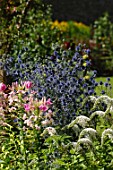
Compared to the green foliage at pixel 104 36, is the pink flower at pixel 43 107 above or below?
below

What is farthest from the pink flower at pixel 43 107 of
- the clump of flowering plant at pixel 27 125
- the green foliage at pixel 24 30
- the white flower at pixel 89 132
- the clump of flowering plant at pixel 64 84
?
the green foliage at pixel 24 30

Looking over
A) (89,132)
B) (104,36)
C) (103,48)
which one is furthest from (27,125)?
(104,36)

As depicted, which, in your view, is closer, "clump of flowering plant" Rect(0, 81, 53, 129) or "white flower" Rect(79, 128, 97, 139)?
"white flower" Rect(79, 128, 97, 139)

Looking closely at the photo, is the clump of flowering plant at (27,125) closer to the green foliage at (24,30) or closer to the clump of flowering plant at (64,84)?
the clump of flowering plant at (64,84)

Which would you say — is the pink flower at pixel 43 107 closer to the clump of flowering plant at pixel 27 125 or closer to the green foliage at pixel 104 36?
the clump of flowering plant at pixel 27 125

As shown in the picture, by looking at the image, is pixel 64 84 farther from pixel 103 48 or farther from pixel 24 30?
pixel 103 48

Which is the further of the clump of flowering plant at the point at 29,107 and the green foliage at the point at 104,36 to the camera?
the green foliage at the point at 104,36

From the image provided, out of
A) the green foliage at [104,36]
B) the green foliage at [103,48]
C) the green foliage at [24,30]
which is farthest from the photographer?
the green foliage at [104,36]

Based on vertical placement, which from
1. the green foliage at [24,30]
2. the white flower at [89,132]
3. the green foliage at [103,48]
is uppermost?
the green foliage at [103,48]

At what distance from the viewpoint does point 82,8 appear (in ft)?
67.3

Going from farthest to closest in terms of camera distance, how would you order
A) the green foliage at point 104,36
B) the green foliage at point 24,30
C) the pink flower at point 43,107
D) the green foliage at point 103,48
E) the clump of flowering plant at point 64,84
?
the green foliage at point 104,36
the green foliage at point 103,48
the green foliage at point 24,30
the clump of flowering plant at point 64,84
the pink flower at point 43,107

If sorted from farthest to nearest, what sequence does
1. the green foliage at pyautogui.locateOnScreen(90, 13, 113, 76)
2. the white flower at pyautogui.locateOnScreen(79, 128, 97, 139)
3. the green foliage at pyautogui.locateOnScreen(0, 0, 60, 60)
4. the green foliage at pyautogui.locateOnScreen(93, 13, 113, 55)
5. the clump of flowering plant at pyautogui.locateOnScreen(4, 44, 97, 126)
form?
the green foliage at pyautogui.locateOnScreen(93, 13, 113, 55)
the green foliage at pyautogui.locateOnScreen(90, 13, 113, 76)
the green foliage at pyautogui.locateOnScreen(0, 0, 60, 60)
the clump of flowering plant at pyautogui.locateOnScreen(4, 44, 97, 126)
the white flower at pyautogui.locateOnScreen(79, 128, 97, 139)

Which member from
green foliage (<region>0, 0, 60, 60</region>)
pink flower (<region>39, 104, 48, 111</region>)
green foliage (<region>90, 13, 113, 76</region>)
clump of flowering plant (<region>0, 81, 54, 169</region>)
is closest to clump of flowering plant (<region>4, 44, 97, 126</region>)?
clump of flowering plant (<region>0, 81, 54, 169</region>)

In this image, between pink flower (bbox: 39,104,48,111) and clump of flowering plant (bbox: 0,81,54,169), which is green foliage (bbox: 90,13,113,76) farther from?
pink flower (bbox: 39,104,48,111)
